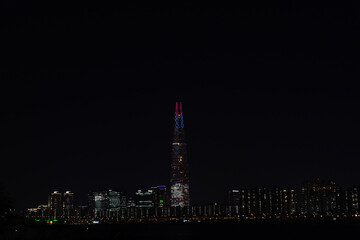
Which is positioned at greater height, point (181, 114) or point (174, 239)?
point (181, 114)

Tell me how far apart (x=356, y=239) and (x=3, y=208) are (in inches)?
2801

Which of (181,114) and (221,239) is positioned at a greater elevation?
(181,114)

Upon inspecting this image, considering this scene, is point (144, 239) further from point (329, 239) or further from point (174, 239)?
point (329, 239)

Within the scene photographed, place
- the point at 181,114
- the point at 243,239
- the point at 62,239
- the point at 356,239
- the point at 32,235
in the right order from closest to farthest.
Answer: the point at 32,235 < the point at 62,239 < the point at 356,239 < the point at 243,239 < the point at 181,114

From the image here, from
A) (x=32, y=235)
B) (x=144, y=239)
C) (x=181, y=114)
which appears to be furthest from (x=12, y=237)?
(x=181, y=114)

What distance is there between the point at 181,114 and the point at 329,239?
88.7 m

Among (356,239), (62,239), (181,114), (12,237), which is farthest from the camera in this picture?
(181,114)

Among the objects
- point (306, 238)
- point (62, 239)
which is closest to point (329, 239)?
point (306, 238)

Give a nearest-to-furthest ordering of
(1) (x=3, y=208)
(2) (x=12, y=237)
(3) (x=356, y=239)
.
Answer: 1. (2) (x=12, y=237)
2. (1) (x=3, y=208)
3. (3) (x=356, y=239)

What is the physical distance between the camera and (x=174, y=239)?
114m

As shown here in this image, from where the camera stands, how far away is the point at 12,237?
42.6 meters

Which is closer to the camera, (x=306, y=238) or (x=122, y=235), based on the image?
(x=122, y=235)

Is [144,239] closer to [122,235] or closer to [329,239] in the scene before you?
[329,239]

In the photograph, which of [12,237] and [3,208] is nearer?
[12,237]
